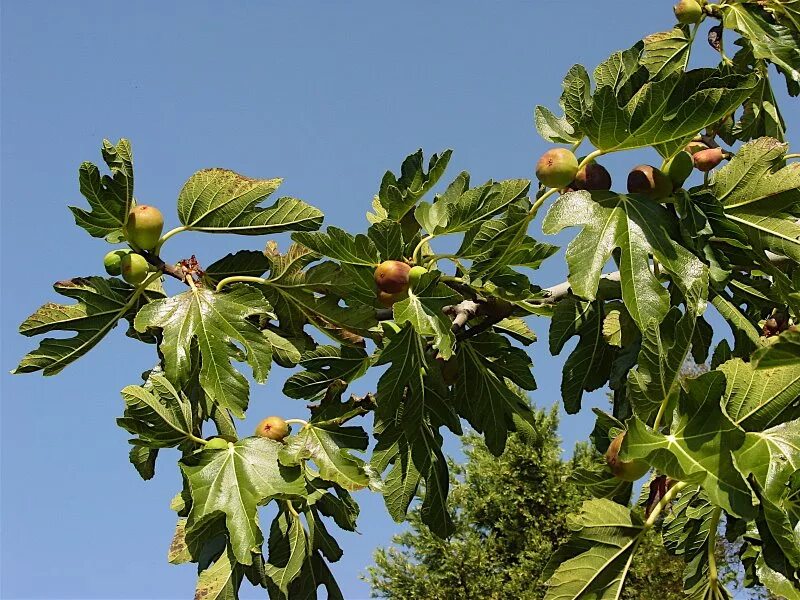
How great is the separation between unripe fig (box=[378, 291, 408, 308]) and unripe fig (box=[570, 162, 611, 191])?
1.59ft

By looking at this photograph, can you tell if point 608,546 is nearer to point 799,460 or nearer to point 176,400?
point 799,460

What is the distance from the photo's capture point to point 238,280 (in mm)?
2578

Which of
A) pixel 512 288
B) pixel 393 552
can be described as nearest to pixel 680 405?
pixel 512 288

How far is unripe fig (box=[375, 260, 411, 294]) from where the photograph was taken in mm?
2301

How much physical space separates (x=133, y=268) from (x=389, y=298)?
0.65 meters

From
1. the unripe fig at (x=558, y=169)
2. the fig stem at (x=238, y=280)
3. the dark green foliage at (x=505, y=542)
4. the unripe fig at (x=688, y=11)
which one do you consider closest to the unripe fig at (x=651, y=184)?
the unripe fig at (x=558, y=169)

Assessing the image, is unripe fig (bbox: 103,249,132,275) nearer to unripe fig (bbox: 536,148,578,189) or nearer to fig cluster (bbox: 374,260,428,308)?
fig cluster (bbox: 374,260,428,308)

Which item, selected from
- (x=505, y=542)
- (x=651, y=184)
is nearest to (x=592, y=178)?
(x=651, y=184)

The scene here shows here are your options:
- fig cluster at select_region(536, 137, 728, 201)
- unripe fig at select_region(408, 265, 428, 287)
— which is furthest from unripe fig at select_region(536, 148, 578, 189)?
unripe fig at select_region(408, 265, 428, 287)

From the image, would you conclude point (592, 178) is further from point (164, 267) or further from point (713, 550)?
point (164, 267)

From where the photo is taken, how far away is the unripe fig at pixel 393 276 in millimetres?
2301

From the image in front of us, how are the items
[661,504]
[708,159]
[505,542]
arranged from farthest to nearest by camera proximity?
[505,542] < [708,159] < [661,504]

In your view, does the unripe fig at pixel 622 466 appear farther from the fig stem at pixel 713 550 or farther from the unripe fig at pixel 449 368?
the unripe fig at pixel 449 368

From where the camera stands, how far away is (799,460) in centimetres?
179
